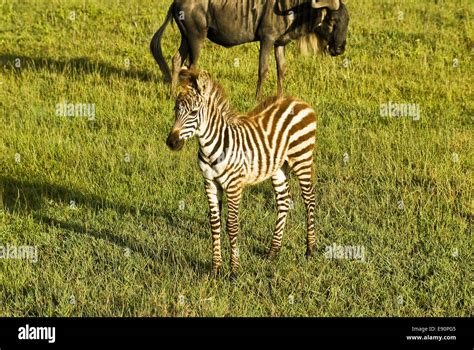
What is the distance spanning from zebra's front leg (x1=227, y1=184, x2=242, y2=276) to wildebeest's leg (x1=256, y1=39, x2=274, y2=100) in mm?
6617

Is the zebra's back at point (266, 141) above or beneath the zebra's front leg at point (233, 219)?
above

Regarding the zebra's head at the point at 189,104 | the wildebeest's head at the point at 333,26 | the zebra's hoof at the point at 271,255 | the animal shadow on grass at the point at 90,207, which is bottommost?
the zebra's hoof at the point at 271,255

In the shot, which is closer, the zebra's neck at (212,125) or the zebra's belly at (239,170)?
the zebra's neck at (212,125)

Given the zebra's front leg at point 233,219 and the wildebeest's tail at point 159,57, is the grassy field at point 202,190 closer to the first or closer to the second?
the zebra's front leg at point 233,219

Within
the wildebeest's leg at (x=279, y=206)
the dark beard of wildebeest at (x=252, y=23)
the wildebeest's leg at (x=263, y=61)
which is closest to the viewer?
the wildebeest's leg at (x=279, y=206)

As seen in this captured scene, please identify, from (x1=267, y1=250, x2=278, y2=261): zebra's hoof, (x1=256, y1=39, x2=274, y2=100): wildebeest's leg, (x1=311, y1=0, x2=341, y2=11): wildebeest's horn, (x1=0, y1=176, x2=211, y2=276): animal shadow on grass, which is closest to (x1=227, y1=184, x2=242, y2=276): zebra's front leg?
(x1=0, y1=176, x2=211, y2=276): animal shadow on grass

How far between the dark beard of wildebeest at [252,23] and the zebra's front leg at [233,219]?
261 inches

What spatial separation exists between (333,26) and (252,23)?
1.41m

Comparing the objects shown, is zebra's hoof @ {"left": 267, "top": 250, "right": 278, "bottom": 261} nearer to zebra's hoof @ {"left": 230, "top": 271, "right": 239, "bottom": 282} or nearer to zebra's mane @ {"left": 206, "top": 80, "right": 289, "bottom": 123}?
zebra's hoof @ {"left": 230, "top": 271, "right": 239, "bottom": 282}

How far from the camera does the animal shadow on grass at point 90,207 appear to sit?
8.10 m

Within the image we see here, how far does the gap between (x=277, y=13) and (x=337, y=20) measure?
1067 millimetres

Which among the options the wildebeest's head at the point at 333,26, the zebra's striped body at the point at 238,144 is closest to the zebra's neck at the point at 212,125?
the zebra's striped body at the point at 238,144

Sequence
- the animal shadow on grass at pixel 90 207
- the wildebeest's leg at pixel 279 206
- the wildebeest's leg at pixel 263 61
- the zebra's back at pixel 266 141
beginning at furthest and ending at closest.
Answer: the wildebeest's leg at pixel 263 61 → the animal shadow on grass at pixel 90 207 → the wildebeest's leg at pixel 279 206 → the zebra's back at pixel 266 141
